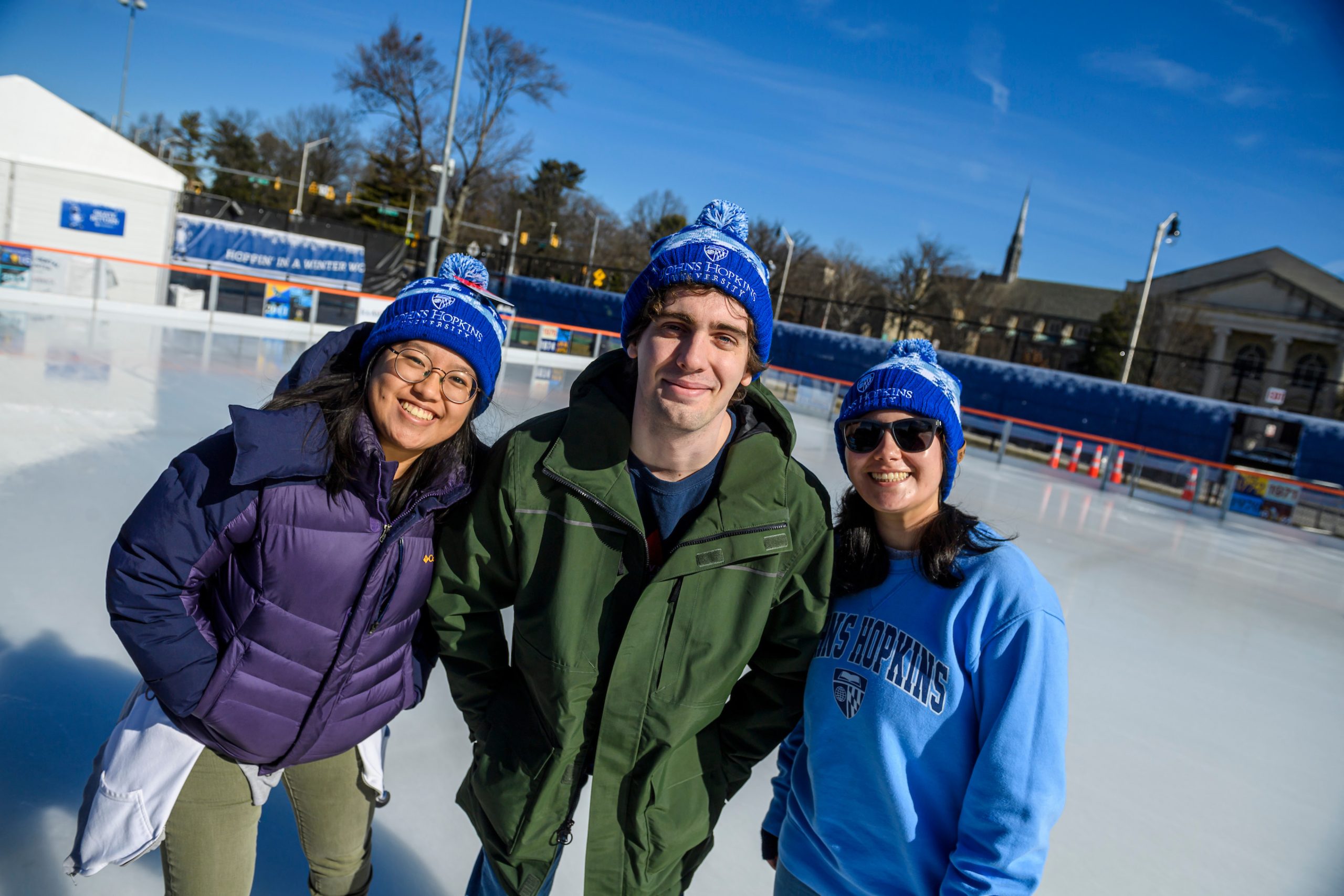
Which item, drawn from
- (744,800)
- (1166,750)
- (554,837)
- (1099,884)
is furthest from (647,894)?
(1166,750)

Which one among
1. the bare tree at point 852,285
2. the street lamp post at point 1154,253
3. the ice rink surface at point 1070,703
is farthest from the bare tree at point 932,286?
the ice rink surface at point 1070,703

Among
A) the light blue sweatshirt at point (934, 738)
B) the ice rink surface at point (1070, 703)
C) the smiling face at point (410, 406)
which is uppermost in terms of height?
the smiling face at point (410, 406)

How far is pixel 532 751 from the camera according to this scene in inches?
62.3

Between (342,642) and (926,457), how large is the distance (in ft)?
4.02

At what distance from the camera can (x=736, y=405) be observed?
166 cm

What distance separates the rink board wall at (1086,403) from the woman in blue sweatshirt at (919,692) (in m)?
11.7

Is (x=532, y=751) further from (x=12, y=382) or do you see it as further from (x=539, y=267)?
(x=539, y=267)

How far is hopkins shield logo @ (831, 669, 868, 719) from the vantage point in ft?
4.86

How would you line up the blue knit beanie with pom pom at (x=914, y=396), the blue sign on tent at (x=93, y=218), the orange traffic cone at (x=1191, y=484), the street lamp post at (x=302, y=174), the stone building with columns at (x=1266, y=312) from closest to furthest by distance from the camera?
the blue knit beanie with pom pom at (x=914, y=396) < the orange traffic cone at (x=1191, y=484) < the blue sign on tent at (x=93, y=218) < the street lamp post at (x=302, y=174) < the stone building with columns at (x=1266, y=312)

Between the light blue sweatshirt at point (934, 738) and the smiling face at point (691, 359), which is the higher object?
the smiling face at point (691, 359)

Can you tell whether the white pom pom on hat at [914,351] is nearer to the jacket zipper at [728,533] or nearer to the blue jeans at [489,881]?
the jacket zipper at [728,533]

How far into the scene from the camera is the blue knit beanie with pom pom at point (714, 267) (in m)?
1.54

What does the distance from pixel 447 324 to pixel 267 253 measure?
2178cm

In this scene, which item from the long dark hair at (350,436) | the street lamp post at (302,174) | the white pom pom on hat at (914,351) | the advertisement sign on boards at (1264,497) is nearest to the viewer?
the long dark hair at (350,436)
